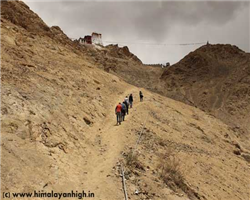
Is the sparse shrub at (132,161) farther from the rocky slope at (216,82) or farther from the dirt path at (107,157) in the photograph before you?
the rocky slope at (216,82)

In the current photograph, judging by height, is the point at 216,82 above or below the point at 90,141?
above

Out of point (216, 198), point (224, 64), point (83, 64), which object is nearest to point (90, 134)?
point (216, 198)

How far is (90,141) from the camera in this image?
43.6 ft

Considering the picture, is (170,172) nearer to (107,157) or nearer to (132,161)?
(132,161)

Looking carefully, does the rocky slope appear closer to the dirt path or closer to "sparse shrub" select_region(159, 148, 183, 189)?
the dirt path

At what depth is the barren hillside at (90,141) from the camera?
32.1 feet

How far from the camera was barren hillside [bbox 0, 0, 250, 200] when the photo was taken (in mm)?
9773

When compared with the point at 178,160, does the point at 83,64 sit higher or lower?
higher

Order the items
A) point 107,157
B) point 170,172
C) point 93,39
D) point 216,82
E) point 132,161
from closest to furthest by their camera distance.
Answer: point 132,161, point 170,172, point 107,157, point 216,82, point 93,39

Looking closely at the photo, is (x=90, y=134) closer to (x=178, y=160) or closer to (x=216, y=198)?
(x=178, y=160)

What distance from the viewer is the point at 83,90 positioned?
18328 mm

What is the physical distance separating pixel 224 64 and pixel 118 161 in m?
43.1

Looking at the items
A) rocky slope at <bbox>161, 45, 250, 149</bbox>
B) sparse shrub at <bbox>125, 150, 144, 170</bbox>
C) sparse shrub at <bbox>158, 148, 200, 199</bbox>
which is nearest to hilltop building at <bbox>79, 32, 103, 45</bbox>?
rocky slope at <bbox>161, 45, 250, 149</bbox>

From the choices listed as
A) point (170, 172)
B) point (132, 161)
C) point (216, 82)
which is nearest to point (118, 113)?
point (132, 161)
